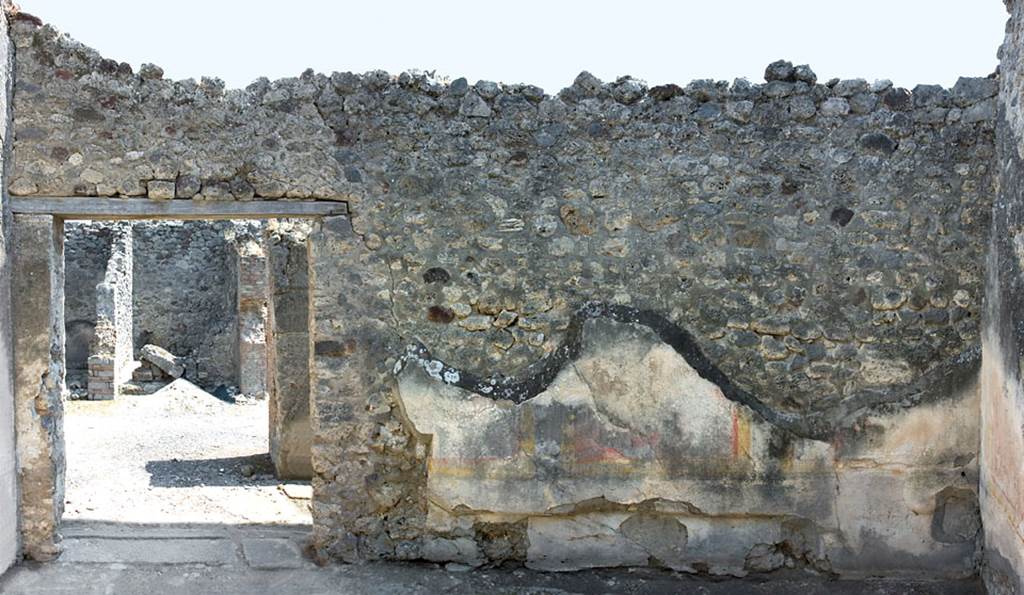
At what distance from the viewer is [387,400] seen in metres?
4.96

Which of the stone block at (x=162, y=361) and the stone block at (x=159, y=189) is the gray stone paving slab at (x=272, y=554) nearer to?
the stone block at (x=159, y=189)

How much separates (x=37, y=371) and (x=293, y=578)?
1601 mm

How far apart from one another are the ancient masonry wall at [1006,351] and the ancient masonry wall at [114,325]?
10735 millimetres

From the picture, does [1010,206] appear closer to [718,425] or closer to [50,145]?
[718,425]

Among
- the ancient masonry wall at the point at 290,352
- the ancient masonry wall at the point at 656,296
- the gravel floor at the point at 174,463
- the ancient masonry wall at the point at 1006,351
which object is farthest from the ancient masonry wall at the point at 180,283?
the ancient masonry wall at the point at 1006,351

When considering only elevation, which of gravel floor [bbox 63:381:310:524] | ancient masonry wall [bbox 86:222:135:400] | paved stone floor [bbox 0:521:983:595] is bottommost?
gravel floor [bbox 63:381:310:524]

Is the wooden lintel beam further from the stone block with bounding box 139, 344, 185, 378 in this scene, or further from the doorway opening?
the stone block with bounding box 139, 344, 185, 378

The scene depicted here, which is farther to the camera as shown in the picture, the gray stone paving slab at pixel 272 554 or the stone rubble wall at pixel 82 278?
Answer: the stone rubble wall at pixel 82 278

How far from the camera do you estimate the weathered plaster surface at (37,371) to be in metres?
4.77

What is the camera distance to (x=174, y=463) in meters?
8.03

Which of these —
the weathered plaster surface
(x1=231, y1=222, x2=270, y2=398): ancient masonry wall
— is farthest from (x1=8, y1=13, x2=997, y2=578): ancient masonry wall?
(x1=231, y1=222, x2=270, y2=398): ancient masonry wall

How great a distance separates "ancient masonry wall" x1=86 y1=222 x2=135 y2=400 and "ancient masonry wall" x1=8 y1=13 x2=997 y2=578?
869 cm

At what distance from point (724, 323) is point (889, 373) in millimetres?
856

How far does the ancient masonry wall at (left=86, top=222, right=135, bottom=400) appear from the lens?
12.6 m
